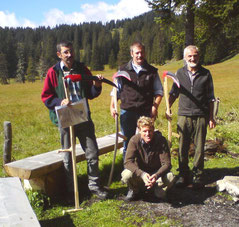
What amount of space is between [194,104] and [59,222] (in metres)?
2.66

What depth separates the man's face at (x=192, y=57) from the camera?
4191mm

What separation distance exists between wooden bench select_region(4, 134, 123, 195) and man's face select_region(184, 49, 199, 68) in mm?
2447

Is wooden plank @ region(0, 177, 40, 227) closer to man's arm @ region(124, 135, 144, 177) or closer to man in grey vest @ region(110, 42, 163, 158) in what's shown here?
man's arm @ region(124, 135, 144, 177)

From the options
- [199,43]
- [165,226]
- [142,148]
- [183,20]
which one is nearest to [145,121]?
[142,148]

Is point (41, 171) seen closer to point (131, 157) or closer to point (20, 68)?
point (131, 157)

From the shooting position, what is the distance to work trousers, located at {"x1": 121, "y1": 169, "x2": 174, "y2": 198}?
4.11m

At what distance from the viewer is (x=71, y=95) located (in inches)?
165

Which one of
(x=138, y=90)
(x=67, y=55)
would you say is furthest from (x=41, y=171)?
(x=138, y=90)

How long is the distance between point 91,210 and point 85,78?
193cm

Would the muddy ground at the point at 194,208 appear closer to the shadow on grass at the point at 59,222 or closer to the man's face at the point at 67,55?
the shadow on grass at the point at 59,222

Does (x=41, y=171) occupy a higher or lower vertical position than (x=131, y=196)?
higher

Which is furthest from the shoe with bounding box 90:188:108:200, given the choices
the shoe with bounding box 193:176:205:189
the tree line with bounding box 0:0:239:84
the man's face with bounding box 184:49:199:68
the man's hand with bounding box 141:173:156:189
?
the tree line with bounding box 0:0:239:84

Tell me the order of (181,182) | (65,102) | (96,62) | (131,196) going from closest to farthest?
(65,102) < (131,196) < (181,182) < (96,62)

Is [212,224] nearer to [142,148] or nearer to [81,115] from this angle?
[142,148]
